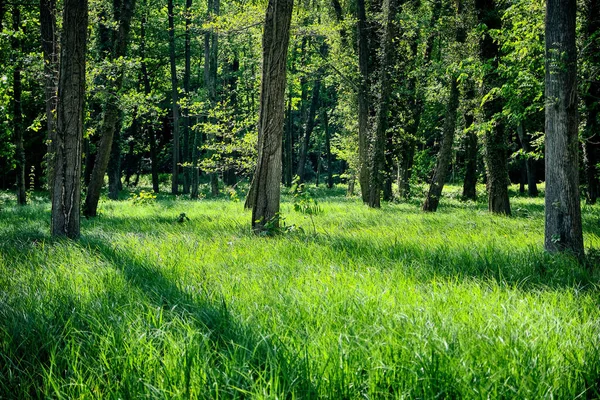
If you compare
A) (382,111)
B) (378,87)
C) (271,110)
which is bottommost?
(271,110)

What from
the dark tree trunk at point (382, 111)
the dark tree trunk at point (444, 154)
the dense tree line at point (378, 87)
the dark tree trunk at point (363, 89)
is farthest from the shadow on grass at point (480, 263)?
the dark tree trunk at point (363, 89)

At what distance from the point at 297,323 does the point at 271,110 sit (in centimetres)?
538

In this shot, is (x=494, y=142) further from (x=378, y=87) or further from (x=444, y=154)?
(x=378, y=87)

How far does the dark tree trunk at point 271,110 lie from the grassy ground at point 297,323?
6.97 feet

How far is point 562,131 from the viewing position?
523cm

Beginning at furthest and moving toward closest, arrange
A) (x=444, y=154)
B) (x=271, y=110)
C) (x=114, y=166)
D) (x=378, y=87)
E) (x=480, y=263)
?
1. (x=114, y=166)
2. (x=378, y=87)
3. (x=444, y=154)
4. (x=271, y=110)
5. (x=480, y=263)

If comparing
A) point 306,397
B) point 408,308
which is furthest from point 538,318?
point 306,397

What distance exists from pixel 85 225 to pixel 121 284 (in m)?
6.22

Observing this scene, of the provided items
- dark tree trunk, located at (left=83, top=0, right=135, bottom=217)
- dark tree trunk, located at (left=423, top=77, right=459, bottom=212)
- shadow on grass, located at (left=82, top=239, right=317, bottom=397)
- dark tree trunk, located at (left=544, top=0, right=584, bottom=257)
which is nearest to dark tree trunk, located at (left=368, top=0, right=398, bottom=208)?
dark tree trunk, located at (left=423, top=77, right=459, bottom=212)

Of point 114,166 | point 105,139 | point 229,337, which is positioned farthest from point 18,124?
point 229,337

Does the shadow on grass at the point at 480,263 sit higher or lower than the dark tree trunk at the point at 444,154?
lower

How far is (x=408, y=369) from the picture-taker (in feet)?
6.61

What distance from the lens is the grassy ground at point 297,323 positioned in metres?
2.00

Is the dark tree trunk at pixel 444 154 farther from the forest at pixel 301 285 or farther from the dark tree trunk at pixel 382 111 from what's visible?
the dark tree trunk at pixel 382 111
